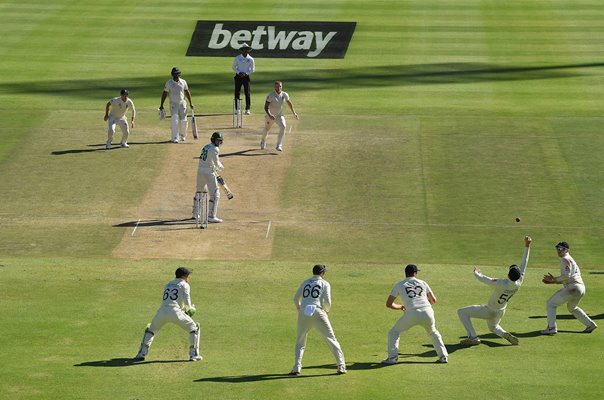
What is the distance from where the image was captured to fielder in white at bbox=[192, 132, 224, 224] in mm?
31125

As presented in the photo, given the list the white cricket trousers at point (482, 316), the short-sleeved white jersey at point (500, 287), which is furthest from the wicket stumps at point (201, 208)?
the short-sleeved white jersey at point (500, 287)

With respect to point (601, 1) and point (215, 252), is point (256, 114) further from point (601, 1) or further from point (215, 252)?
point (601, 1)

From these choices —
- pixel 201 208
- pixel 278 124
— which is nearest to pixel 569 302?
pixel 201 208

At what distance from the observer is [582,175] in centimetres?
3641

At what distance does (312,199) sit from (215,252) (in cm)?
512

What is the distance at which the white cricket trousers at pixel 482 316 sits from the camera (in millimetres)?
22875

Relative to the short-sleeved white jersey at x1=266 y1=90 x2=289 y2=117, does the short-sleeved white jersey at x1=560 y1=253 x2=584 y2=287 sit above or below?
below

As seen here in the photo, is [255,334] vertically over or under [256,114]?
under

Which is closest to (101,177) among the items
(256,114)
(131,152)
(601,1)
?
(131,152)

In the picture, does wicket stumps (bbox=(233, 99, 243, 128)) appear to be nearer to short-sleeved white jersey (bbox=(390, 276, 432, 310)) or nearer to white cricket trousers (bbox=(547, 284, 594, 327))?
white cricket trousers (bbox=(547, 284, 594, 327))

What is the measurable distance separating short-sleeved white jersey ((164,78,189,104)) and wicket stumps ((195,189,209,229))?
6.62 m

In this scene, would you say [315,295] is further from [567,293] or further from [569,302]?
[569,302]

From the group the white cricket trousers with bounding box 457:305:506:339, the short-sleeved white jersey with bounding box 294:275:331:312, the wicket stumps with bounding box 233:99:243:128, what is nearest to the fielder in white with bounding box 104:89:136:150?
the wicket stumps with bounding box 233:99:243:128

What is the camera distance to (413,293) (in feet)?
70.7
